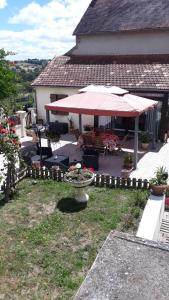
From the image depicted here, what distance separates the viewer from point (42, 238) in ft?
24.3

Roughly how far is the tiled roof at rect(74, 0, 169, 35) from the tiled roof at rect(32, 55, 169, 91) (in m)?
2.83

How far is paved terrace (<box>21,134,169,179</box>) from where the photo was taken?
1217cm

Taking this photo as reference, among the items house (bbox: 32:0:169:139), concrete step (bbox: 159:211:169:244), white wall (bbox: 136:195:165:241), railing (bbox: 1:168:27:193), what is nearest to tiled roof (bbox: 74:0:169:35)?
house (bbox: 32:0:169:139)

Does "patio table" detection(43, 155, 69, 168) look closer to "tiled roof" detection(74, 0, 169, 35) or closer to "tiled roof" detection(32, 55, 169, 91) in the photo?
"tiled roof" detection(32, 55, 169, 91)

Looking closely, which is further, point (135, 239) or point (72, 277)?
point (72, 277)

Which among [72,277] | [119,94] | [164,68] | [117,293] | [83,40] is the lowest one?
[72,277]

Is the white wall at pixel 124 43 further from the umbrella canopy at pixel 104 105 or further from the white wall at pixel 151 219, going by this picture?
the white wall at pixel 151 219

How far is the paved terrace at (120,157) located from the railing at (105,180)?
1476 mm

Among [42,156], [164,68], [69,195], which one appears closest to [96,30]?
[164,68]

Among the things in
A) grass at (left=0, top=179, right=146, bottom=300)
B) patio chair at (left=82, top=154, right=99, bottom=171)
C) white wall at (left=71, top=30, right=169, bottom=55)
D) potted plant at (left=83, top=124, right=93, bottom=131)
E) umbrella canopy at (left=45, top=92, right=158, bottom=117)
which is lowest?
grass at (left=0, top=179, right=146, bottom=300)

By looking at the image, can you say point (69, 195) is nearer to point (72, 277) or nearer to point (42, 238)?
point (42, 238)

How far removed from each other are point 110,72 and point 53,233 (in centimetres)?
1301

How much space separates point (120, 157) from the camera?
1388cm

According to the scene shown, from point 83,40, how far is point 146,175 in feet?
52.2
